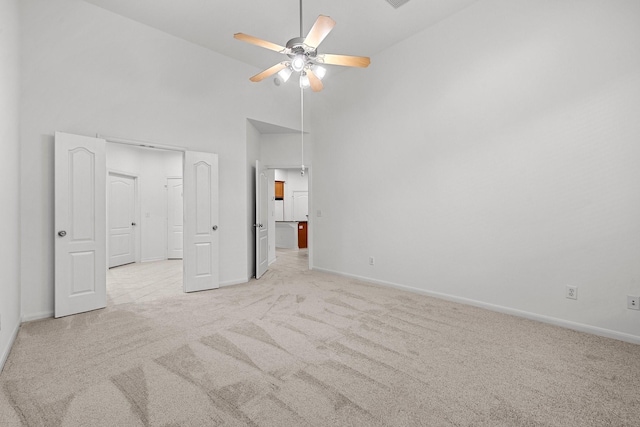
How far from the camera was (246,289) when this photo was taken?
14.3 feet

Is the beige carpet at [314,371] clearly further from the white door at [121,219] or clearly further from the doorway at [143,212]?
the white door at [121,219]

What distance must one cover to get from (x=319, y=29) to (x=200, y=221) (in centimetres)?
311

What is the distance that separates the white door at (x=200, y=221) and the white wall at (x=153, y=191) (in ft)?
10.8

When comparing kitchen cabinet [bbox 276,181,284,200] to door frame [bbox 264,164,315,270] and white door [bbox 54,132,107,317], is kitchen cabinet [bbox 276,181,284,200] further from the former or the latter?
white door [bbox 54,132,107,317]

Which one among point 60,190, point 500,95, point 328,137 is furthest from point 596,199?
point 60,190

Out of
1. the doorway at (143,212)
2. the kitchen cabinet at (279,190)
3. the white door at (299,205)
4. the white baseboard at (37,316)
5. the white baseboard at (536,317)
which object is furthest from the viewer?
the white door at (299,205)

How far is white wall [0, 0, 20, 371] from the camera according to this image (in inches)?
90.6

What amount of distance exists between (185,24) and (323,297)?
4.07 meters

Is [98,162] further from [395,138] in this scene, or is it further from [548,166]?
[548,166]

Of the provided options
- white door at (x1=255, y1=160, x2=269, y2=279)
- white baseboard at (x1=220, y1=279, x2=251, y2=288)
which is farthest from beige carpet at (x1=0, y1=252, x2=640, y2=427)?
white door at (x1=255, y1=160, x2=269, y2=279)

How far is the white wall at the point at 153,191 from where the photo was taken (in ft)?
23.0

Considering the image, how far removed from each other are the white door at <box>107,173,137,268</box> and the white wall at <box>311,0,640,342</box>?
532cm

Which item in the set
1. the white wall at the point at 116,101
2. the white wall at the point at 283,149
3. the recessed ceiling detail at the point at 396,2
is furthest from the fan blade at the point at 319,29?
the white wall at the point at 283,149

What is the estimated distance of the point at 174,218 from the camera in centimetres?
743
